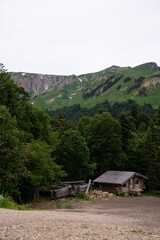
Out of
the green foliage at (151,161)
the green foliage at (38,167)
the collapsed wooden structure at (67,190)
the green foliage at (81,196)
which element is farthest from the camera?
the green foliage at (151,161)

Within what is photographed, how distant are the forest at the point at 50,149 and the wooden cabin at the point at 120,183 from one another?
2.74m

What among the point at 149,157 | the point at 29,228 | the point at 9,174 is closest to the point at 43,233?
the point at 29,228

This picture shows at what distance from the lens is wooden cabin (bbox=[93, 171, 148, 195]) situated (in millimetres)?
40022

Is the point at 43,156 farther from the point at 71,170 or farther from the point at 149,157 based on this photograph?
the point at 149,157

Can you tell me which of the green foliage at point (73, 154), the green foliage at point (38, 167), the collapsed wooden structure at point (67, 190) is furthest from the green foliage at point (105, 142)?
the green foliage at point (38, 167)

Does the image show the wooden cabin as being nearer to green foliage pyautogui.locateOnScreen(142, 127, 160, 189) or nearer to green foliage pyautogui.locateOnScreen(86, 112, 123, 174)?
green foliage pyautogui.locateOnScreen(142, 127, 160, 189)

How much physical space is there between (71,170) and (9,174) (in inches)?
818

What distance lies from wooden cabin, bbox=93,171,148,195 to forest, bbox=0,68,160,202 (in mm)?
2743

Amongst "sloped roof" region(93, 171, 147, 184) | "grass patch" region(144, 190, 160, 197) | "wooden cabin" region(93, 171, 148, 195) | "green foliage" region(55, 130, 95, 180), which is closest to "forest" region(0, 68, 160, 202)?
"green foliage" region(55, 130, 95, 180)

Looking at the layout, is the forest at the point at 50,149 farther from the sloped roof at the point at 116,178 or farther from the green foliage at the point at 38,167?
the sloped roof at the point at 116,178

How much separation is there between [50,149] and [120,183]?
1488cm

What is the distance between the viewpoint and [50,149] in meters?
31.2

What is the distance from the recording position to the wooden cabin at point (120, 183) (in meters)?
40.0

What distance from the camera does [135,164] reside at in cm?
5234
